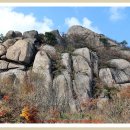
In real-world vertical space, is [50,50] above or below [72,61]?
above

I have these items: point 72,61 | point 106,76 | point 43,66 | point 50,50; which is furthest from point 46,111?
point 50,50

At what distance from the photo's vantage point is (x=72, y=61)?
20578mm

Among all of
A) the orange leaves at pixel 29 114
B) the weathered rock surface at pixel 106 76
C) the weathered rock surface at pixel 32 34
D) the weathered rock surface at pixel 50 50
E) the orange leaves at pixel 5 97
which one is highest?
the weathered rock surface at pixel 32 34

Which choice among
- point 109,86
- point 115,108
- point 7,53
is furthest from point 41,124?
point 7,53

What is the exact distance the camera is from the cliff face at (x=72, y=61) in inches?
765

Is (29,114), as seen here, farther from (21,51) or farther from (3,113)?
(21,51)

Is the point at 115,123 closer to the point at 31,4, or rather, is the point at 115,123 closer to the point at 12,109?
the point at 12,109

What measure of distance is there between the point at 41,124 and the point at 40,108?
1713 mm

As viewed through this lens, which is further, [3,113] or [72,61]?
[72,61]

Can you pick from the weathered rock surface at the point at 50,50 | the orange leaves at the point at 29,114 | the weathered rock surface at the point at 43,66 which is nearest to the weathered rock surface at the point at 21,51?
the weathered rock surface at the point at 43,66

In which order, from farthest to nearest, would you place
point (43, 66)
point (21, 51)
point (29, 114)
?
point (21, 51) → point (43, 66) → point (29, 114)

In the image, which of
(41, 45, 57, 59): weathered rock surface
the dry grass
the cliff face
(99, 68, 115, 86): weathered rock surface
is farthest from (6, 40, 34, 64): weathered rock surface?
the dry grass

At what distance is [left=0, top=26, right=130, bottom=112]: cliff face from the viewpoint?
19422mm

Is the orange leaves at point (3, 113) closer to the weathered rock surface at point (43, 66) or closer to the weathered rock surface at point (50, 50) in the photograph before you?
the weathered rock surface at point (43, 66)
